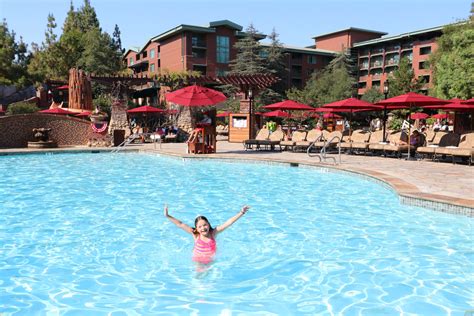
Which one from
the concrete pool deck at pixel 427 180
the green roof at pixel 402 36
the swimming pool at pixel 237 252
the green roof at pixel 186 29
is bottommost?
the swimming pool at pixel 237 252

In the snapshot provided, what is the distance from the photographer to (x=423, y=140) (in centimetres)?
1545

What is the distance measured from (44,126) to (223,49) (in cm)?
3686

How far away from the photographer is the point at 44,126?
21.8 metres

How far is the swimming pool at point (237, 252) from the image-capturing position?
4.37 m

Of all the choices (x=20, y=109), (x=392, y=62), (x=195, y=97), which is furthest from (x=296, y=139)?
(x=392, y=62)

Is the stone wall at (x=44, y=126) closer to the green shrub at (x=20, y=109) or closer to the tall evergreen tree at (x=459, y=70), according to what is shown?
the green shrub at (x=20, y=109)

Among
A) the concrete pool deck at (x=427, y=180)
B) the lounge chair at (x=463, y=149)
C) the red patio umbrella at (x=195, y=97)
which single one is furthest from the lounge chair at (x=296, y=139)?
the lounge chair at (x=463, y=149)

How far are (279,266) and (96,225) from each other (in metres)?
3.62

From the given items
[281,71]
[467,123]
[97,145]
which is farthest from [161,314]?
[281,71]

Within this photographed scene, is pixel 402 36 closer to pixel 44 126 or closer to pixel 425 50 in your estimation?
pixel 425 50

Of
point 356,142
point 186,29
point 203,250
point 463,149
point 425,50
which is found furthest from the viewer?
point 425,50

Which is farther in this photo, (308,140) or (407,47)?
(407,47)

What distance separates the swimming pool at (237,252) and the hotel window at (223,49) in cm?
4656

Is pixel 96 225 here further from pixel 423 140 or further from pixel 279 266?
pixel 423 140
